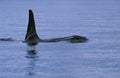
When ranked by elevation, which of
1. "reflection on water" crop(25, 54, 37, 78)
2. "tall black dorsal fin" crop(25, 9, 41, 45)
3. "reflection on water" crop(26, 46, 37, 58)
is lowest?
"reflection on water" crop(25, 54, 37, 78)

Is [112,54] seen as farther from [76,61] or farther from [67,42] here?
[67,42]

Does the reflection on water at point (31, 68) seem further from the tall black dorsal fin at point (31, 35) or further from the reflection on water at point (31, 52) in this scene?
the tall black dorsal fin at point (31, 35)

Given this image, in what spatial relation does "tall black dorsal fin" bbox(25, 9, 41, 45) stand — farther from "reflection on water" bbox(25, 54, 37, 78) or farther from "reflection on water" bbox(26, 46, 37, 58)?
"reflection on water" bbox(25, 54, 37, 78)

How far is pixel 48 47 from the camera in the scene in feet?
168

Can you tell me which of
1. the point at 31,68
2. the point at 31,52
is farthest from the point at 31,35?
the point at 31,68

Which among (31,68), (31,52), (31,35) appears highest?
(31,35)

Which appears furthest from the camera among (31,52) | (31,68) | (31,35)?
(31,35)

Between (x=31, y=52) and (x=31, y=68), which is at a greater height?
(x=31, y=52)

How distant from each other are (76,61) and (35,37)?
12605 mm

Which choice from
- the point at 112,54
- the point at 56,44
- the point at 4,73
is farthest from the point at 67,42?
the point at 4,73

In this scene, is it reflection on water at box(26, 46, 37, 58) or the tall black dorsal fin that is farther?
the tall black dorsal fin

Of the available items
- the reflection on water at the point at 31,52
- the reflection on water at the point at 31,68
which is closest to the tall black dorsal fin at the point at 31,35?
the reflection on water at the point at 31,52

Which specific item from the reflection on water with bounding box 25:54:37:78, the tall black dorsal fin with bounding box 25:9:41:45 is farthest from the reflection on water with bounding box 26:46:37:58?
the tall black dorsal fin with bounding box 25:9:41:45

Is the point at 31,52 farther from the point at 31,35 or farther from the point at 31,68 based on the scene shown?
the point at 31,68
